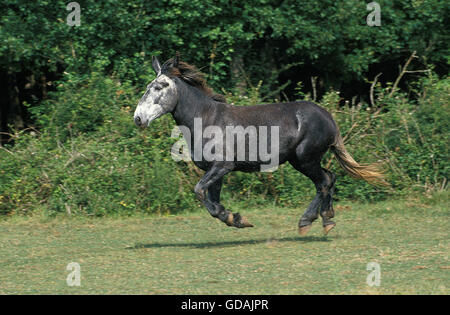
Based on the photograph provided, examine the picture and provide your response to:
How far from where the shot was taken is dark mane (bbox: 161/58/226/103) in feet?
28.8

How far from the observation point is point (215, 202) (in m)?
8.73

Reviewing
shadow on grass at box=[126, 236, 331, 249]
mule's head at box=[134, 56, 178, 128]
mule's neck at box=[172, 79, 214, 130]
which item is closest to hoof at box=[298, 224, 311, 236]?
shadow on grass at box=[126, 236, 331, 249]

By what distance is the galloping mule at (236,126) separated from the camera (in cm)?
865

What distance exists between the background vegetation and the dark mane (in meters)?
3.15

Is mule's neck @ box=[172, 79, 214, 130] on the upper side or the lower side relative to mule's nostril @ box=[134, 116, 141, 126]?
upper

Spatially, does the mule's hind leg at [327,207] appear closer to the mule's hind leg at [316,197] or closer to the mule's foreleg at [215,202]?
the mule's hind leg at [316,197]

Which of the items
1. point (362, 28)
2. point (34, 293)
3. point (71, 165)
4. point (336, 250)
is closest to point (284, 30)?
point (362, 28)

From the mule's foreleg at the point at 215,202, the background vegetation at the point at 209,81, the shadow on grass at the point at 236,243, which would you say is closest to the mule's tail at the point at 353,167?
the shadow on grass at the point at 236,243

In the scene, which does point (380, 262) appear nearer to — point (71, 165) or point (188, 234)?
point (188, 234)

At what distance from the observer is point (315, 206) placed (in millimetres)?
8953

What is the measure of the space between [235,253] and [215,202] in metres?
0.76

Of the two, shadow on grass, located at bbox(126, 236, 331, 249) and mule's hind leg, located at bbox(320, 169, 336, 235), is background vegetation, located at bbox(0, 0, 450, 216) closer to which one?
shadow on grass, located at bbox(126, 236, 331, 249)

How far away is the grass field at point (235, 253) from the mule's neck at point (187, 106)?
1635 mm

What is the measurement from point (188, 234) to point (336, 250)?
248cm
